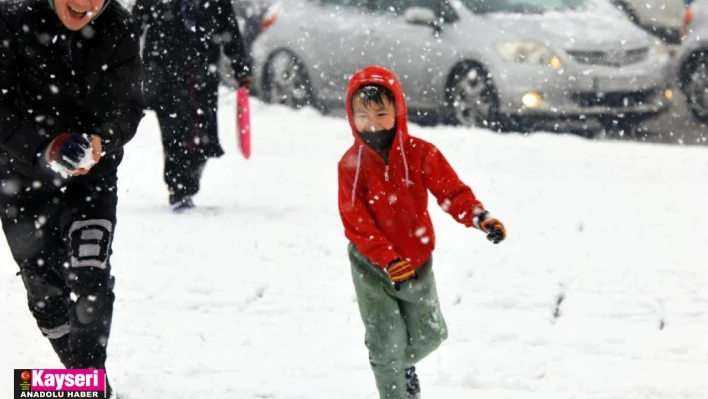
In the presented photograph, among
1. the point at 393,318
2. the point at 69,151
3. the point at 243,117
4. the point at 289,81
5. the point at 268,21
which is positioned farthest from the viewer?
the point at 268,21

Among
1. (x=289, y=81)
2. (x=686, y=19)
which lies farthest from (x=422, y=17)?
(x=686, y=19)

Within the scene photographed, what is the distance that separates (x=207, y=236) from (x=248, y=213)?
2.72 ft

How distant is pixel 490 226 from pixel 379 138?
57 centimetres

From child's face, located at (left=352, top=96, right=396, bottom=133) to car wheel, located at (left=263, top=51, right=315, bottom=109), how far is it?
30.2 feet

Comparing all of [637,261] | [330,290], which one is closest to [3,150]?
[330,290]

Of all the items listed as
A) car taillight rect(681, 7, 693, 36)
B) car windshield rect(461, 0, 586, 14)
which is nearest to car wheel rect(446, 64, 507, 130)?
car windshield rect(461, 0, 586, 14)

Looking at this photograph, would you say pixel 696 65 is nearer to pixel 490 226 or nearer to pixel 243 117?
pixel 243 117

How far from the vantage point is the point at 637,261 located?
7.15 meters

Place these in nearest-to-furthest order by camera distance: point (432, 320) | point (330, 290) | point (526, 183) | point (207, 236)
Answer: point (432, 320), point (330, 290), point (207, 236), point (526, 183)

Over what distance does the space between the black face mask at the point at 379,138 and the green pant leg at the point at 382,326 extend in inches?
16.6

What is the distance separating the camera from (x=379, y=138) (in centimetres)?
439

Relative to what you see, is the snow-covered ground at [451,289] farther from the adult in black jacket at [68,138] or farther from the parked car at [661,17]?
the parked car at [661,17]

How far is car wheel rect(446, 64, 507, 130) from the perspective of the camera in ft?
39.9

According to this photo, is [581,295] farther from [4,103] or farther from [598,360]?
[4,103]
